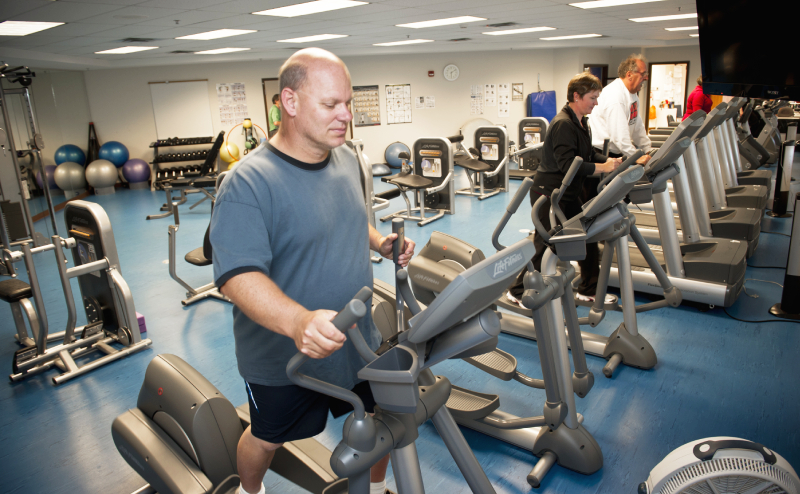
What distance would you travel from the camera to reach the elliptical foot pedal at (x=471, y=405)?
2336 mm

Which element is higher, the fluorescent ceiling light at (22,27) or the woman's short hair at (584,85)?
the fluorescent ceiling light at (22,27)

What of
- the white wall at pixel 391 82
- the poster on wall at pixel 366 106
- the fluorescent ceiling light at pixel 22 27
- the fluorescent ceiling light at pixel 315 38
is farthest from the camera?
the poster on wall at pixel 366 106

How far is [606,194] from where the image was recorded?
201 cm

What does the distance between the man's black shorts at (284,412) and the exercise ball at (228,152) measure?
8984mm

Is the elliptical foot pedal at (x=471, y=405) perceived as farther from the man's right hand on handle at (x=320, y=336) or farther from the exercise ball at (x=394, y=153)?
the exercise ball at (x=394, y=153)

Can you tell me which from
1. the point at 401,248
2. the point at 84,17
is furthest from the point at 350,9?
the point at 401,248

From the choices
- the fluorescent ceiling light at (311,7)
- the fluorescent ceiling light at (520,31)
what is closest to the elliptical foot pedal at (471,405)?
the fluorescent ceiling light at (311,7)

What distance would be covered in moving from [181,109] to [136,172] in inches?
61.3

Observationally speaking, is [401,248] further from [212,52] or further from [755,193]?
[212,52]

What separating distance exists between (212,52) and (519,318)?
7.07 m

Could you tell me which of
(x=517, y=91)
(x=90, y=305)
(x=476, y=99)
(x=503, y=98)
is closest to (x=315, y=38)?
(x=90, y=305)

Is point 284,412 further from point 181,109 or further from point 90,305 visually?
point 181,109

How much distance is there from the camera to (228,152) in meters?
9.80

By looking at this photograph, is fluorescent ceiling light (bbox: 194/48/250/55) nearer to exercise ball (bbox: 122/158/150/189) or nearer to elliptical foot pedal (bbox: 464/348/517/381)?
exercise ball (bbox: 122/158/150/189)
